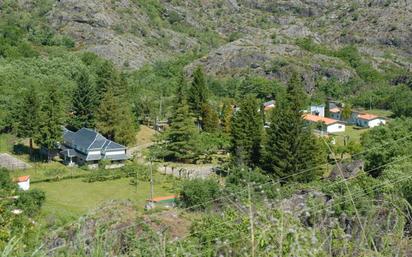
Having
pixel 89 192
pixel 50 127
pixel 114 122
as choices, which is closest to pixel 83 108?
pixel 114 122

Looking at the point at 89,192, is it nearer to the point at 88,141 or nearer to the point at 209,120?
the point at 88,141

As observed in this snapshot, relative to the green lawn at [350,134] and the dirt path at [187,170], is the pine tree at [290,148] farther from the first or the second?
the green lawn at [350,134]

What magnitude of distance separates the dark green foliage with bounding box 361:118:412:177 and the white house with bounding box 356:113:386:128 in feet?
32.5

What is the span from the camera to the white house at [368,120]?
33.1 meters

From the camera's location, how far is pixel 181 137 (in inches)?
906

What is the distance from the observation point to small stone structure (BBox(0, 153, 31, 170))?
70.0 feet

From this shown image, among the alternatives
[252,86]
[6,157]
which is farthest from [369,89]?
[6,157]

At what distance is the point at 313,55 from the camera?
49094 mm

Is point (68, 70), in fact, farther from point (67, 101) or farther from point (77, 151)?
point (77, 151)

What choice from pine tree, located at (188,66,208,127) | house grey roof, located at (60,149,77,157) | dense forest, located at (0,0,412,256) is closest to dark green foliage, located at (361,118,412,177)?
dense forest, located at (0,0,412,256)

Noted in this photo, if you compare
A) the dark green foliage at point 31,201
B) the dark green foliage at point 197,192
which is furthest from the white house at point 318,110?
the dark green foliage at point 31,201

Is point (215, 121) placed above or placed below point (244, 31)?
above

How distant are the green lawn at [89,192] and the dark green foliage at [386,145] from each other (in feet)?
22.8

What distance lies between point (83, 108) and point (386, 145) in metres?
16.8
